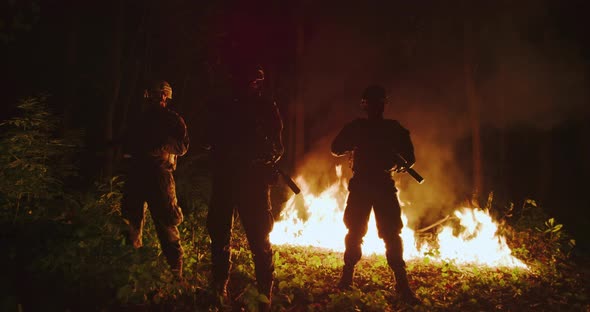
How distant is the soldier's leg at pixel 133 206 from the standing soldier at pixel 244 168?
1.03m

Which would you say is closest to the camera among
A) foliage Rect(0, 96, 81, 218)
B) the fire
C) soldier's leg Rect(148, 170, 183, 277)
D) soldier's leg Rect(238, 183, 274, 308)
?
soldier's leg Rect(238, 183, 274, 308)

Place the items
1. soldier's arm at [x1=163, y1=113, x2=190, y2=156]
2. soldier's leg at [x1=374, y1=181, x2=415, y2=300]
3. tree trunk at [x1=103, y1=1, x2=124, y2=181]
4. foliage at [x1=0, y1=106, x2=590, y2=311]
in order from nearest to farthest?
foliage at [x1=0, y1=106, x2=590, y2=311], soldier's arm at [x1=163, y1=113, x2=190, y2=156], soldier's leg at [x1=374, y1=181, x2=415, y2=300], tree trunk at [x1=103, y1=1, x2=124, y2=181]

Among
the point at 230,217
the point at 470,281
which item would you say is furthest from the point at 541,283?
the point at 230,217

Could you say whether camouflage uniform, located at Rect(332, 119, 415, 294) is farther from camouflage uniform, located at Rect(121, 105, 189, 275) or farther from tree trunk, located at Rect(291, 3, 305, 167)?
tree trunk, located at Rect(291, 3, 305, 167)

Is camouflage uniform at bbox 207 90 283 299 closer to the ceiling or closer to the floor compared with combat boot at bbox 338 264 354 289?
closer to the ceiling

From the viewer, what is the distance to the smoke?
39.9 feet

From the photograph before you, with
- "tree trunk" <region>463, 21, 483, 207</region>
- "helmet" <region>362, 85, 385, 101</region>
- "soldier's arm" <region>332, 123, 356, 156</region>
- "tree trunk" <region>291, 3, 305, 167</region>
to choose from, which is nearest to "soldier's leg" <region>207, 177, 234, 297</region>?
"soldier's arm" <region>332, 123, 356, 156</region>

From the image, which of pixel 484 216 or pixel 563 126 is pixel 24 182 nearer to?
pixel 484 216

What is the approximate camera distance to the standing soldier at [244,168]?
4.38 metres

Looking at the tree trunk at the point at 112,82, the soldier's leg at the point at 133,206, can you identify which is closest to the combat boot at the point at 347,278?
the soldier's leg at the point at 133,206

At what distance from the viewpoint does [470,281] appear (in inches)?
240

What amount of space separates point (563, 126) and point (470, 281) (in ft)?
60.0

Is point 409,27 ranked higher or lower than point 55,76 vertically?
higher

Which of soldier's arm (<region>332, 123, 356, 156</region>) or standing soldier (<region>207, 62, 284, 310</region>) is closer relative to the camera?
standing soldier (<region>207, 62, 284, 310</region>)
